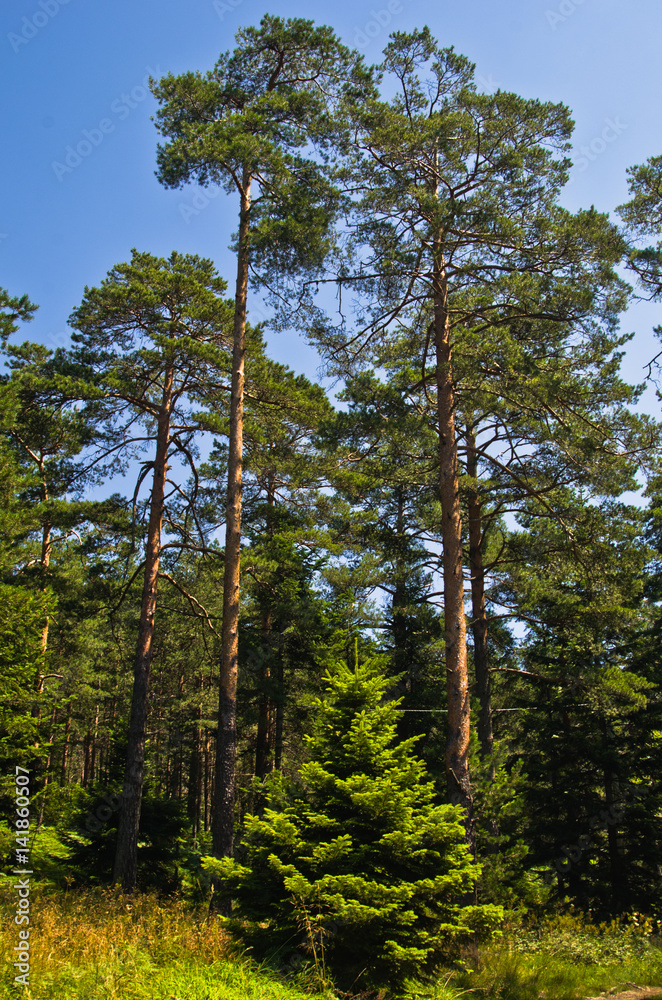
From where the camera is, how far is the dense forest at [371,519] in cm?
688

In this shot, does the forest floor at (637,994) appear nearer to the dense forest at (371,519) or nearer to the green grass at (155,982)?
the dense forest at (371,519)

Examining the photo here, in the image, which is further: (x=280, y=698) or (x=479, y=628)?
(x=280, y=698)

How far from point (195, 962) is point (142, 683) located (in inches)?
352

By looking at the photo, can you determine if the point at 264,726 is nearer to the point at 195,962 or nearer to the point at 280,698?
the point at 280,698

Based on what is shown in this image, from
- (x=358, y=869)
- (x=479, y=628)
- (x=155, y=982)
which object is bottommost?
(x=155, y=982)

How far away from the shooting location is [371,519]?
14.6m

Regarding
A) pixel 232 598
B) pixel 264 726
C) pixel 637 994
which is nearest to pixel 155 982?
pixel 232 598

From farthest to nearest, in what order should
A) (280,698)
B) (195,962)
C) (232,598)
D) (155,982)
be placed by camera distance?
(280,698) < (232,598) < (195,962) < (155,982)

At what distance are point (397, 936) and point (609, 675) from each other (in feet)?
29.5

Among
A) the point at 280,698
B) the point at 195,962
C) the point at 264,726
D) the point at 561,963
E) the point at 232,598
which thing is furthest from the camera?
the point at 264,726

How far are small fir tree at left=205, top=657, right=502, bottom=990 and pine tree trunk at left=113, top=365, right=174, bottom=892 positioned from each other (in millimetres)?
6912

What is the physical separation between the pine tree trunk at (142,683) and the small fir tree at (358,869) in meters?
6.91

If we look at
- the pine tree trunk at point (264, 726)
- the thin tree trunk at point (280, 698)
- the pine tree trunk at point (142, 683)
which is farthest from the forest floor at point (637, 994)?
the pine tree trunk at point (264, 726)

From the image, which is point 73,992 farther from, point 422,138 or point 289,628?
point 289,628
